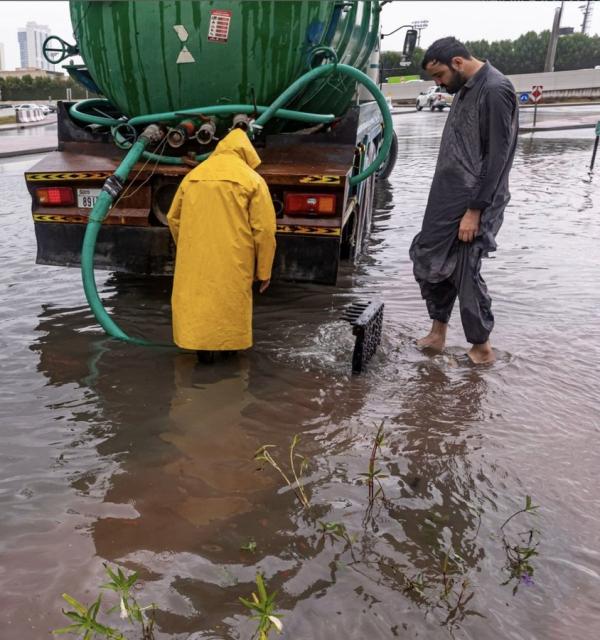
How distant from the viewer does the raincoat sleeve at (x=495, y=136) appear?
348 centimetres

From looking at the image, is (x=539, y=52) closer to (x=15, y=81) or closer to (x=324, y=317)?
(x=15, y=81)

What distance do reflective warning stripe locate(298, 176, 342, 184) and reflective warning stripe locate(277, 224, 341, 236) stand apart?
30 centimetres

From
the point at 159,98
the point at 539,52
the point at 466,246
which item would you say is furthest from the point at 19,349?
the point at 539,52

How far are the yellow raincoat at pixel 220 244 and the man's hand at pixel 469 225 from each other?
113 cm

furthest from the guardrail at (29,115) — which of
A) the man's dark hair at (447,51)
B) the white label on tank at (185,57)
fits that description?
the man's dark hair at (447,51)

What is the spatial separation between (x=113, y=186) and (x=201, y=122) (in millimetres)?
787

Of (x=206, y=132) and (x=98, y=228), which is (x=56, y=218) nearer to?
(x=98, y=228)

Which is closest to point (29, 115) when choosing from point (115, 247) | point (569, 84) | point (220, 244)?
point (115, 247)

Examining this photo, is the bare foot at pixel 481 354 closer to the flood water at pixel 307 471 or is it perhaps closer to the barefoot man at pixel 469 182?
the barefoot man at pixel 469 182

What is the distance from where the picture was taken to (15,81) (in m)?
53.5

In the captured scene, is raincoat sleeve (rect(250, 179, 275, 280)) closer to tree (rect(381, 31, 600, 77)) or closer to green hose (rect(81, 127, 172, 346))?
green hose (rect(81, 127, 172, 346))

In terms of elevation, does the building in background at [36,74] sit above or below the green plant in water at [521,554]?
above

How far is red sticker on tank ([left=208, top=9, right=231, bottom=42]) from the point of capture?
13.0 feet

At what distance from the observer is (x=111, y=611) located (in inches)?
79.1
